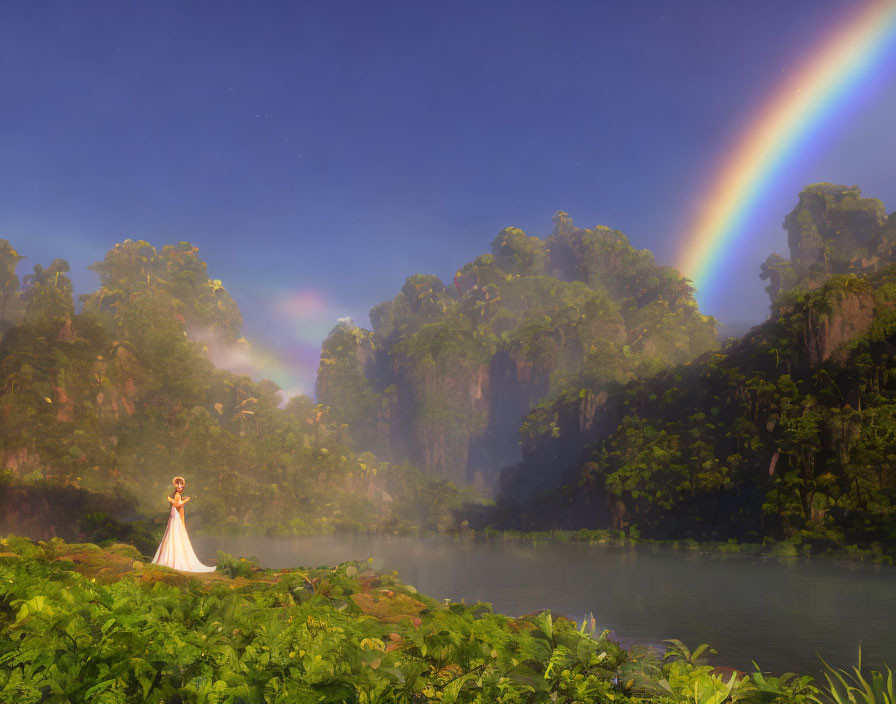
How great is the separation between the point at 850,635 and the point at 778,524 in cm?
2409

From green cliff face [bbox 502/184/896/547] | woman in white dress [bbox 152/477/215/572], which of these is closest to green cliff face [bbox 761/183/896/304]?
green cliff face [bbox 502/184/896/547]

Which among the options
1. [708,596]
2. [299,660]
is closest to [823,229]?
[708,596]

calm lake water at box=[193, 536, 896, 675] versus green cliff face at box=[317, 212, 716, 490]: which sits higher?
green cliff face at box=[317, 212, 716, 490]

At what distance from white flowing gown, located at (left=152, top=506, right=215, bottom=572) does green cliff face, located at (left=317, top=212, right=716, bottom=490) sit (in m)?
64.0

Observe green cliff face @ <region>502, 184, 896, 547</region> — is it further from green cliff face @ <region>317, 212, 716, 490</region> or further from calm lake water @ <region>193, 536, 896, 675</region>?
green cliff face @ <region>317, 212, 716, 490</region>

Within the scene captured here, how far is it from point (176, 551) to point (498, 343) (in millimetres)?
108098

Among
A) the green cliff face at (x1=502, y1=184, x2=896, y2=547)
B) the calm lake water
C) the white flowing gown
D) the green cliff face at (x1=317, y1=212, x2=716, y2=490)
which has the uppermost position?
the green cliff face at (x1=317, y1=212, x2=716, y2=490)

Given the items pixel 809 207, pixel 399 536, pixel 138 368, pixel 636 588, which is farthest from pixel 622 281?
pixel 636 588

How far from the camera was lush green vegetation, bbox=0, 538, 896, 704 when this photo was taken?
5203 mm

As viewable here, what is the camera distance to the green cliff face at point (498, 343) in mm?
100750

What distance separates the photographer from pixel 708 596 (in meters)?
21.1

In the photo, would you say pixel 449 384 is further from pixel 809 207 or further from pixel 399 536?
pixel 809 207

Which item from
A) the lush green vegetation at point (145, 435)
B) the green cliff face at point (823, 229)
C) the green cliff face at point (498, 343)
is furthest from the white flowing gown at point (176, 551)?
the green cliff face at point (823, 229)

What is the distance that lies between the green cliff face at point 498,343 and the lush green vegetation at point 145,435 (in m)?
21.8
